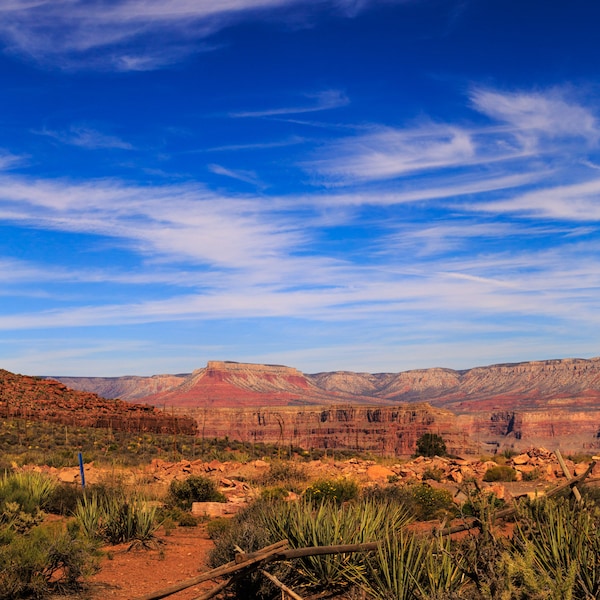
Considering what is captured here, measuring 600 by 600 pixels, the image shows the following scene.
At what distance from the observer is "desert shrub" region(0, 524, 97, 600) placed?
27.8 ft

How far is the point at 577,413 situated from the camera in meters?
151

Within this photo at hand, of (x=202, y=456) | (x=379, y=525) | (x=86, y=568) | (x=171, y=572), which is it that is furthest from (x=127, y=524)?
(x=202, y=456)

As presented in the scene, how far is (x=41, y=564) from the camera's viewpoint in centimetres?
876

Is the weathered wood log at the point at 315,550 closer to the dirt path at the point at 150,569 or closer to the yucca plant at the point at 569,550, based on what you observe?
the yucca plant at the point at 569,550

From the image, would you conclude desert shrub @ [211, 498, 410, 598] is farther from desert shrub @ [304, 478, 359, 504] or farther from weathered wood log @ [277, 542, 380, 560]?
desert shrub @ [304, 478, 359, 504]

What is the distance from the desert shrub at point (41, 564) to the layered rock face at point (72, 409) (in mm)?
36246

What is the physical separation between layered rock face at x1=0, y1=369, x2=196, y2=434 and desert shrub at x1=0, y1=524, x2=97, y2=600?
3625 centimetres

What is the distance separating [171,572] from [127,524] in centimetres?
229

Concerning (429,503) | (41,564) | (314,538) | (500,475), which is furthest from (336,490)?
(500,475)

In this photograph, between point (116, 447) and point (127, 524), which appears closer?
point (127, 524)

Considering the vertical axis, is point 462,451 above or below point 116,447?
below

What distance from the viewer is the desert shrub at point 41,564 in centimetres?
847

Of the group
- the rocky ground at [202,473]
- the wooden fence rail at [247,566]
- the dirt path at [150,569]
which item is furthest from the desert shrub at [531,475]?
A: the wooden fence rail at [247,566]

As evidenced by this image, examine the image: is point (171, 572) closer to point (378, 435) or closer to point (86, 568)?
point (86, 568)
